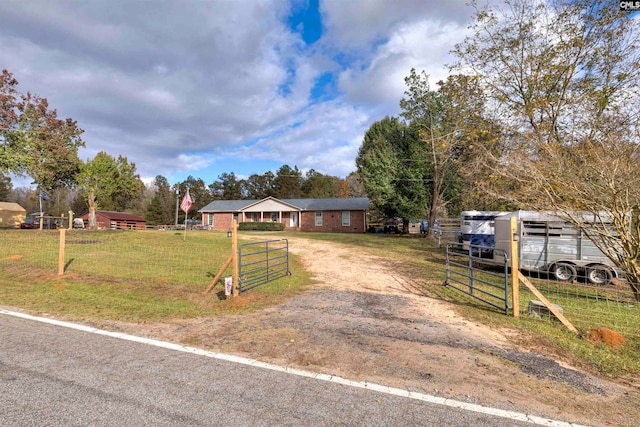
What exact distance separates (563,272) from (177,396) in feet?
37.1

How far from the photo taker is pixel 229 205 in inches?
1581

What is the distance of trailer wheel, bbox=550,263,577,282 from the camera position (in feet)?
31.4

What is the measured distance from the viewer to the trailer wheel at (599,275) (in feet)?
30.3

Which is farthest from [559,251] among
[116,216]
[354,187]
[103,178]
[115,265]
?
→ [116,216]

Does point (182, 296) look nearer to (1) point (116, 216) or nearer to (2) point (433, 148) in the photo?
(2) point (433, 148)

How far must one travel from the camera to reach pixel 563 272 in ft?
32.0

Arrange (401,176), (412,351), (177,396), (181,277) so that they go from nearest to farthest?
(177,396) → (412,351) → (181,277) → (401,176)

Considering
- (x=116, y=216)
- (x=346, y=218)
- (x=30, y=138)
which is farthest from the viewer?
(x=116, y=216)

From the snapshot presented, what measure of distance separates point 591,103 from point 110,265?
53.7ft

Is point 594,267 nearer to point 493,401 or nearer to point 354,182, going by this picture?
point 493,401

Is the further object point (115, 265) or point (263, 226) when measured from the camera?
point (263, 226)

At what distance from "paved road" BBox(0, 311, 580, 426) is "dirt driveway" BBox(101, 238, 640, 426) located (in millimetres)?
370

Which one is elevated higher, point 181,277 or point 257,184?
point 257,184

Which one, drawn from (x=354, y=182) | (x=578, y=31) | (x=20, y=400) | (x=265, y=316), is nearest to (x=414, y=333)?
(x=265, y=316)
